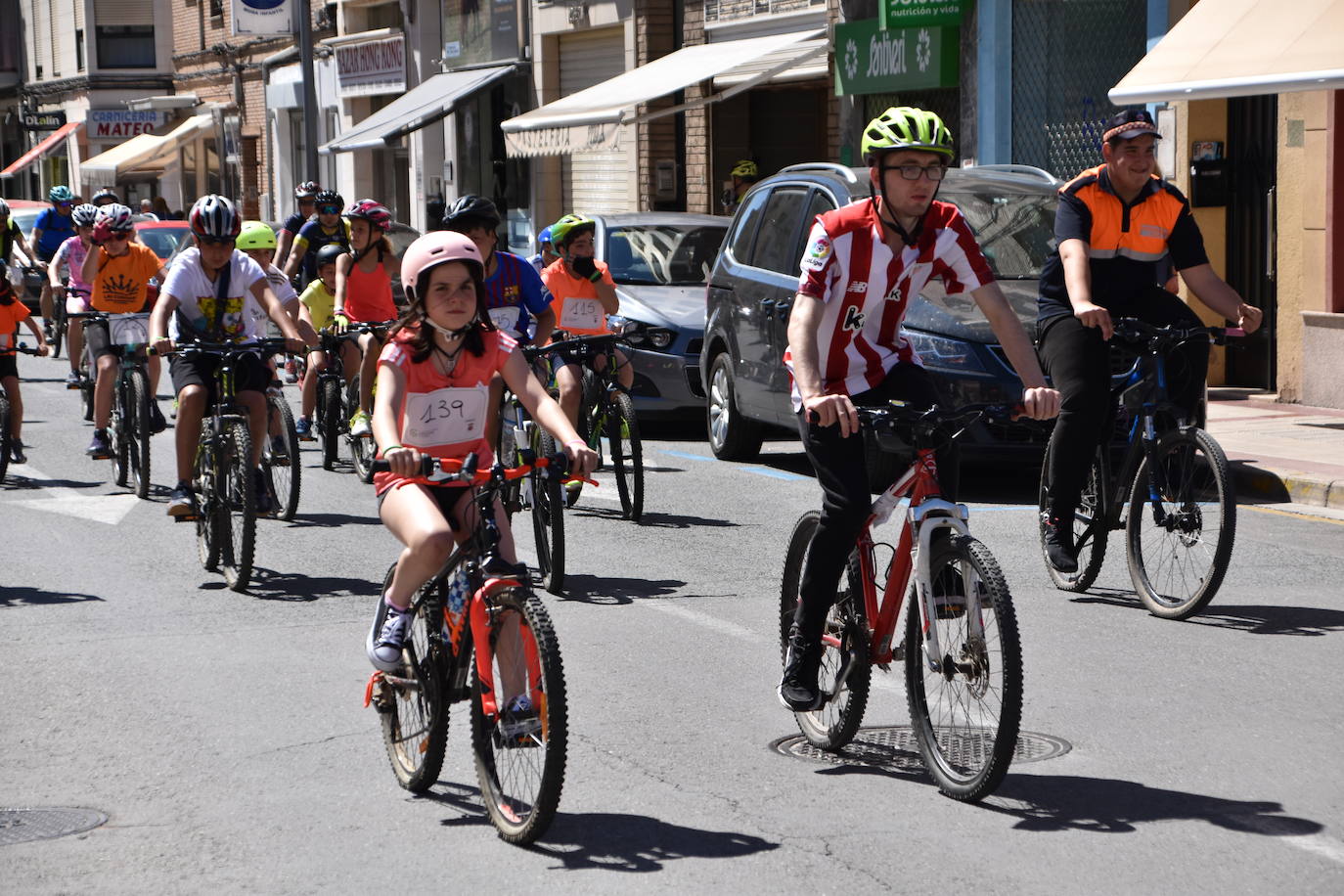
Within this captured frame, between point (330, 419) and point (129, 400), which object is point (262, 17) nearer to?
point (330, 419)

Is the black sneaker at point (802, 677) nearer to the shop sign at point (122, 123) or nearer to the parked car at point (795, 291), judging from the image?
the parked car at point (795, 291)

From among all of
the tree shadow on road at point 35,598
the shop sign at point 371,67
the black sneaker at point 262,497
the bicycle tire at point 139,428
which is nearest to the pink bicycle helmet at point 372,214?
the bicycle tire at point 139,428

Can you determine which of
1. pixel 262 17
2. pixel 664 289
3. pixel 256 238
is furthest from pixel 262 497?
pixel 262 17

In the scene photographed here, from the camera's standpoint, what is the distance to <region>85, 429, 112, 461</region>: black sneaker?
12922 mm

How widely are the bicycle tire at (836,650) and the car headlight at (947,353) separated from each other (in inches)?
196

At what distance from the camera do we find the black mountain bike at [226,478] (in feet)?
29.9

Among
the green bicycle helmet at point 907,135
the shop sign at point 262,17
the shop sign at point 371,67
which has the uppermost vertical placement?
the shop sign at point 262,17

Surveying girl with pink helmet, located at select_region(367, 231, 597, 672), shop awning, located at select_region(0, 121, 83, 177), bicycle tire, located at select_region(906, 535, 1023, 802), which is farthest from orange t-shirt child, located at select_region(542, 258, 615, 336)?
shop awning, located at select_region(0, 121, 83, 177)

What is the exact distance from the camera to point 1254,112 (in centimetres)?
Answer: 1633

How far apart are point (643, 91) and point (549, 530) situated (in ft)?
50.5

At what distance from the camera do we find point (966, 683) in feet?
17.6

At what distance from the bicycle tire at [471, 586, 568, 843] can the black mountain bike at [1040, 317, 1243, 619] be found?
3501 millimetres

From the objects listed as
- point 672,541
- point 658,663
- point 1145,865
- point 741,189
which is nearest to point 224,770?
point 658,663

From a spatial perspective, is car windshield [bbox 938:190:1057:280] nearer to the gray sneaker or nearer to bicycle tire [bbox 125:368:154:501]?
bicycle tire [bbox 125:368:154:501]
